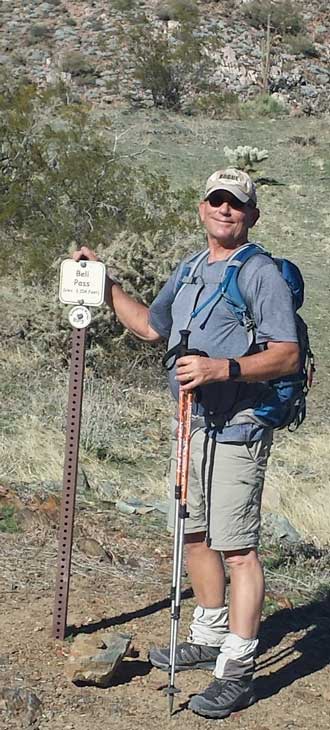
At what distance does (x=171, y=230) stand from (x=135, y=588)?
8.00 m

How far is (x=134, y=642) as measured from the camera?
4543mm

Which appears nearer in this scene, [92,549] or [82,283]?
[82,283]

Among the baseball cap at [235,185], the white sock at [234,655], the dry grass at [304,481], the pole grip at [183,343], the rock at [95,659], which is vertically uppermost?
the baseball cap at [235,185]

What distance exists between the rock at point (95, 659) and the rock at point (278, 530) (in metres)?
2.06

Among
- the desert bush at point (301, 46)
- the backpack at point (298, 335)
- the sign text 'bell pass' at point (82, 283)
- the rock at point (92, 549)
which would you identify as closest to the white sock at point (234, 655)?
the backpack at point (298, 335)

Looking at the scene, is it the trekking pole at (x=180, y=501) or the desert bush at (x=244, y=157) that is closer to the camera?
the trekking pole at (x=180, y=501)

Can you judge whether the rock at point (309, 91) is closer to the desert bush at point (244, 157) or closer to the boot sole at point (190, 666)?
the desert bush at point (244, 157)

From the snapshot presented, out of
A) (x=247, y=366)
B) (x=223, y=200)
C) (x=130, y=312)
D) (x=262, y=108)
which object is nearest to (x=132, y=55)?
(x=262, y=108)

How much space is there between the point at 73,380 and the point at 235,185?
975mm

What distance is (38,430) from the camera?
8.38m

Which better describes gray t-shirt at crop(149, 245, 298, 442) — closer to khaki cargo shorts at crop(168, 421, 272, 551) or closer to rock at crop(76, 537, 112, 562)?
khaki cargo shorts at crop(168, 421, 272, 551)

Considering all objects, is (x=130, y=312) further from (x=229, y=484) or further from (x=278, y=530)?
(x=278, y=530)

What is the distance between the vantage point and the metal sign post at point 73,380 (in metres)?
4.29

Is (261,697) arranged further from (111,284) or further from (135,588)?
(111,284)
